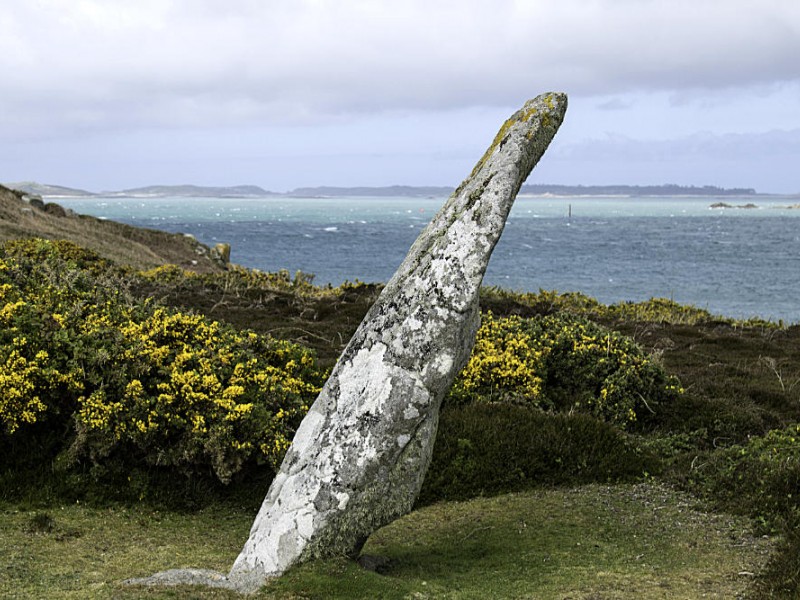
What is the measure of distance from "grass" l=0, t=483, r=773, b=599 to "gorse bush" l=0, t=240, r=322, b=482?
29.7 inches

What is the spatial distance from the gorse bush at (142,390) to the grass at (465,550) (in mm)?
755

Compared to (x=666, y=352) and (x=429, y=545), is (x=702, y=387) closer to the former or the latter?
(x=666, y=352)

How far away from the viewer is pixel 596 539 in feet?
26.1

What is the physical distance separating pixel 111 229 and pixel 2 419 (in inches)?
1615

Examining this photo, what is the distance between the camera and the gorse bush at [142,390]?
29.7 feet

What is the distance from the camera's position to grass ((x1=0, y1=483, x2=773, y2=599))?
627 centimetres

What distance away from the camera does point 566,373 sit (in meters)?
12.8

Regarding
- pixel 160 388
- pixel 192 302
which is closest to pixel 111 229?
pixel 192 302

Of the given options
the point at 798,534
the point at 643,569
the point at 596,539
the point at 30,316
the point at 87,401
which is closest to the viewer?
the point at 643,569

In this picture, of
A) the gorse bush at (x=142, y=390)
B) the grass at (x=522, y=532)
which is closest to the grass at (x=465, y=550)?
the grass at (x=522, y=532)

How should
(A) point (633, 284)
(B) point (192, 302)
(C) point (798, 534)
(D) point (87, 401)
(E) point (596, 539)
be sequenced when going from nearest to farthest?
(C) point (798, 534), (E) point (596, 539), (D) point (87, 401), (B) point (192, 302), (A) point (633, 284)

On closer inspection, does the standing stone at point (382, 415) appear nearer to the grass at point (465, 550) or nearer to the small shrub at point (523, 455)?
the grass at point (465, 550)

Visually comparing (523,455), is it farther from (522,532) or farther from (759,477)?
(759,477)

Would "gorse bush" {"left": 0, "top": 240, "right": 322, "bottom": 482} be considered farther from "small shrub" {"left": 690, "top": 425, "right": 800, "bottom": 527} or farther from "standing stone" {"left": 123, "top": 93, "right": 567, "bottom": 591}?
"small shrub" {"left": 690, "top": 425, "right": 800, "bottom": 527}
